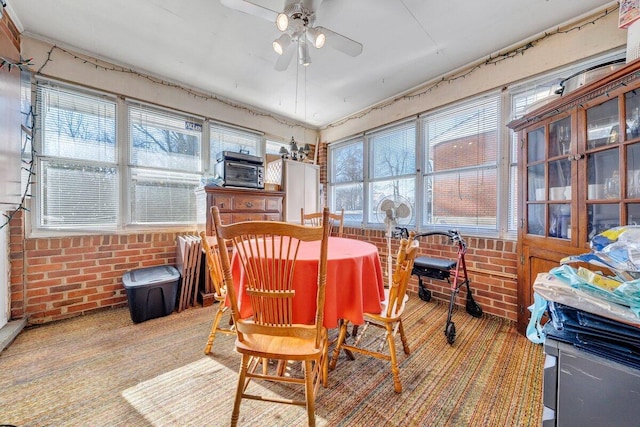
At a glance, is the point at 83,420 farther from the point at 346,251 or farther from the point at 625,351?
the point at 625,351

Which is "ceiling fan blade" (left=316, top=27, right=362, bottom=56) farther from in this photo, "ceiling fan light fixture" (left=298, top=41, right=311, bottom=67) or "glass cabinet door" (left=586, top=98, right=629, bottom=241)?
"glass cabinet door" (left=586, top=98, right=629, bottom=241)

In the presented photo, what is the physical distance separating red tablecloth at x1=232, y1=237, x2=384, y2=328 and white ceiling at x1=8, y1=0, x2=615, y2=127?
191cm

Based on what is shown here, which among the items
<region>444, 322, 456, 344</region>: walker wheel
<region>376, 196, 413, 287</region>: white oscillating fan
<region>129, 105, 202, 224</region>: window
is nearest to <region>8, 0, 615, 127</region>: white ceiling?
<region>129, 105, 202, 224</region>: window

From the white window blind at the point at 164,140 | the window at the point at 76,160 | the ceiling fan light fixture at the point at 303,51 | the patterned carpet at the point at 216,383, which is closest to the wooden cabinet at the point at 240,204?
the white window blind at the point at 164,140

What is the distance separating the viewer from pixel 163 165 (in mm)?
3000

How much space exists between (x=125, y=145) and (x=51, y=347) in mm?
2009

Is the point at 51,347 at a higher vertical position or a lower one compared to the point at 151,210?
lower

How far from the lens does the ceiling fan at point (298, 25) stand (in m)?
1.59

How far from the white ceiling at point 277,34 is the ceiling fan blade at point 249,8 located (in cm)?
32

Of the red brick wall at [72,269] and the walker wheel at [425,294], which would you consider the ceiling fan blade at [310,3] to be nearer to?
the red brick wall at [72,269]

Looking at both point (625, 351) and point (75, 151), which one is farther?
point (75, 151)

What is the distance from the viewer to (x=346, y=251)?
5.43 feet

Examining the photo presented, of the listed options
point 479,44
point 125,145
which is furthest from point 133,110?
point 479,44

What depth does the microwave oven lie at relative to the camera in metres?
2.90
